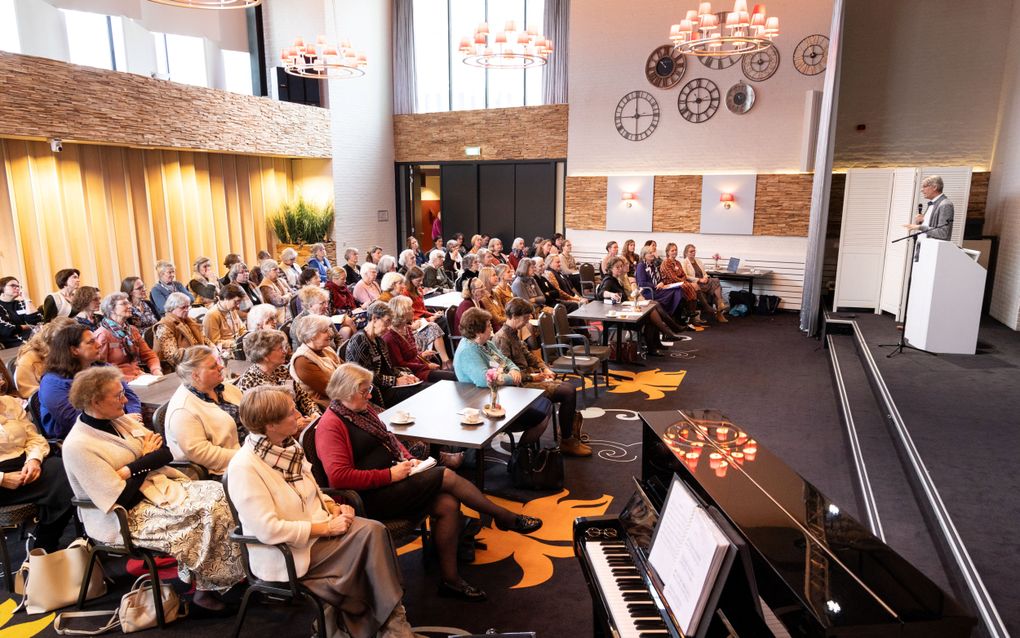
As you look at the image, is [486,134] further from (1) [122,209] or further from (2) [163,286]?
(2) [163,286]

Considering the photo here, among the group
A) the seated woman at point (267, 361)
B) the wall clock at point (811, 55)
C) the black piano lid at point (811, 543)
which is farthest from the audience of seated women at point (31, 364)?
the wall clock at point (811, 55)

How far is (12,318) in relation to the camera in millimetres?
6980

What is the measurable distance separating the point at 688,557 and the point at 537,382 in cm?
351

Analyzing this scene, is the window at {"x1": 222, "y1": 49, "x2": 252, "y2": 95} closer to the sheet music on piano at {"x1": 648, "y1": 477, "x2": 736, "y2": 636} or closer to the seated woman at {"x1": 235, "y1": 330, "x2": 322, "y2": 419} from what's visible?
the seated woman at {"x1": 235, "y1": 330, "x2": 322, "y2": 419}

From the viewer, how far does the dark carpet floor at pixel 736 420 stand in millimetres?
3426

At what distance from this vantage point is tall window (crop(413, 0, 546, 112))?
14148 mm

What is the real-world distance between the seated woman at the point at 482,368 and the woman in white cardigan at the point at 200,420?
5.78 feet

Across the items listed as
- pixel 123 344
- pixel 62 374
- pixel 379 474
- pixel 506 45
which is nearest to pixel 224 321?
pixel 123 344

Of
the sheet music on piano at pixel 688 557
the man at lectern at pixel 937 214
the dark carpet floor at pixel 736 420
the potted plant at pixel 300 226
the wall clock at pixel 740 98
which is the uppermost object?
the wall clock at pixel 740 98

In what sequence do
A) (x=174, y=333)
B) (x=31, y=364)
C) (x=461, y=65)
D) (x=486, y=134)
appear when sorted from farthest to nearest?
(x=461, y=65), (x=486, y=134), (x=174, y=333), (x=31, y=364)

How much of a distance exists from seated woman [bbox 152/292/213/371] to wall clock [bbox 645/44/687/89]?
32.4 ft

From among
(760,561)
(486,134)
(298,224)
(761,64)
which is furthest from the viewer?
(486,134)

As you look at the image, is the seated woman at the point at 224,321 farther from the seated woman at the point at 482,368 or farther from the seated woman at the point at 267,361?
the seated woman at the point at 482,368

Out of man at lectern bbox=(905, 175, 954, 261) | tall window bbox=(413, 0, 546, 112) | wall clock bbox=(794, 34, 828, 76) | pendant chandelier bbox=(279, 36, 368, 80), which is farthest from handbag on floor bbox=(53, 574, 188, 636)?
tall window bbox=(413, 0, 546, 112)
